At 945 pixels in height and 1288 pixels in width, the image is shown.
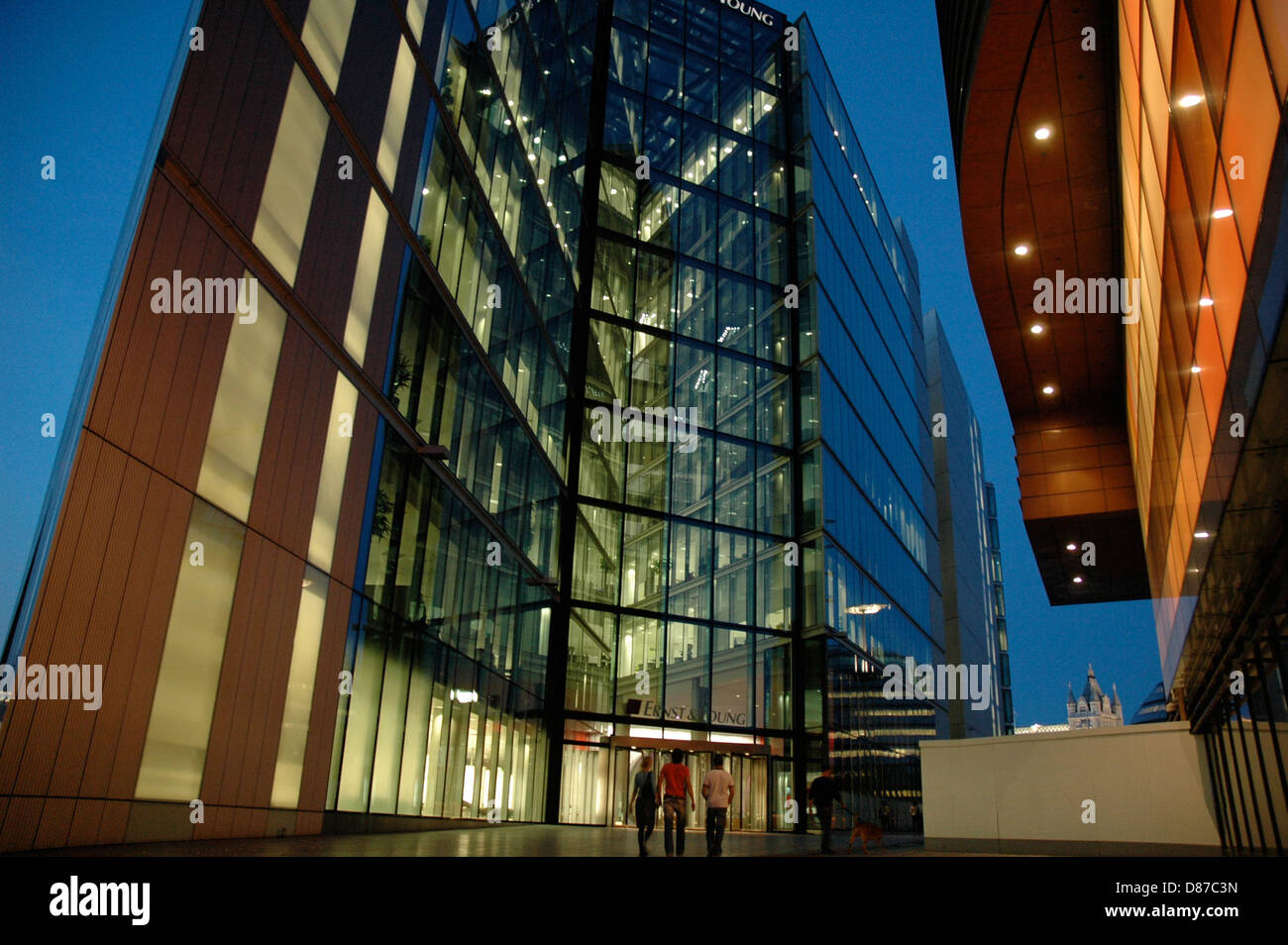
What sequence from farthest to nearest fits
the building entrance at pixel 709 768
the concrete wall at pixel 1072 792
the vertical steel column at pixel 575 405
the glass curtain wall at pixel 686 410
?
the glass curtain wall at pixel 686 410 < the building entrance at pixel 709 768 < the vertical steel column at pixel 575 405 < the concrete wall at pixel 1072 792

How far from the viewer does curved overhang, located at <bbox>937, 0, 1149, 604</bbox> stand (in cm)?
1362

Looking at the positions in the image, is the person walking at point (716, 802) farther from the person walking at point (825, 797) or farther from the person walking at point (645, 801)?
the person walking at point (825, 797)

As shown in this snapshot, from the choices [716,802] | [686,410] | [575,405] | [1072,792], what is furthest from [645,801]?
[686,410]

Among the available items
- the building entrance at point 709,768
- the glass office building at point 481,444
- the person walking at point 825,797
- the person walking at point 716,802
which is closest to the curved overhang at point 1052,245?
the glass office building at point 481,444

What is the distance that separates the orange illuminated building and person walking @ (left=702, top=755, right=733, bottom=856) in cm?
633

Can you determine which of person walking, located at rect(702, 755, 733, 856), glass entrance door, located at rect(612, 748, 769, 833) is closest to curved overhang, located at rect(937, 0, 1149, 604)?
person walking, located at rect(702, 755, 733, 856)

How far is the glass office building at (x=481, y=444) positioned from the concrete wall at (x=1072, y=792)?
10.5 m

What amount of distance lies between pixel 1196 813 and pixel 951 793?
14.6 ft

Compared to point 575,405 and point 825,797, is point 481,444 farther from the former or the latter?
point 825,797

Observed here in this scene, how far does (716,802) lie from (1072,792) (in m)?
7.90

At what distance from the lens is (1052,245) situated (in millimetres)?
18547

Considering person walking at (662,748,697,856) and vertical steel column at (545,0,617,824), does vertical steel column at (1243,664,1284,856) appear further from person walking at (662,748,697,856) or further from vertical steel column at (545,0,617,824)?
vertical steel column at (545,0,617,824)

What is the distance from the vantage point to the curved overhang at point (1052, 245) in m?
13.6
